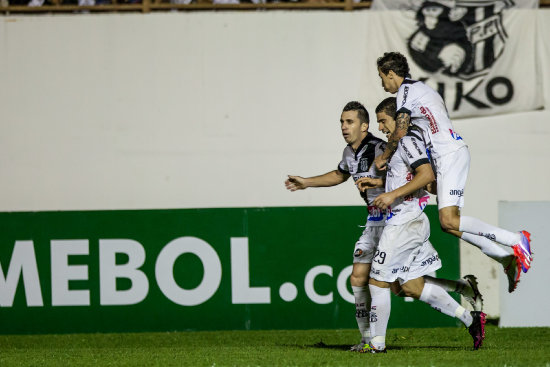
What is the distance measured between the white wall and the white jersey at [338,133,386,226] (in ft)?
17.9

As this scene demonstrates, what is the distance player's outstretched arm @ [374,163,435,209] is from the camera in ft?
21.4

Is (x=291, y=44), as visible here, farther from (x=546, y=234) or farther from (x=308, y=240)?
(x=546, y=234)

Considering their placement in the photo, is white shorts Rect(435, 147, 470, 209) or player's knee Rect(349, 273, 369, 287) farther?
player's knee Rect(349, 273, 369, 287)

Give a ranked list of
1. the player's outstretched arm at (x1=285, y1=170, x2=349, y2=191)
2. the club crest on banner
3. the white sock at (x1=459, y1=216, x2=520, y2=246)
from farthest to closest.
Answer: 1. the club crest on banner
2. the player's outstretched arm at (x1=285, y1=170, x2=349, y2=191)
3. the white sock at (x1=459, y1=216, x2=520, y2=246)

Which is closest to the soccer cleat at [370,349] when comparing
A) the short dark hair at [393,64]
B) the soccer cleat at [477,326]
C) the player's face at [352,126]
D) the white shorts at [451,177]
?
the soccer cleat at [477,326]

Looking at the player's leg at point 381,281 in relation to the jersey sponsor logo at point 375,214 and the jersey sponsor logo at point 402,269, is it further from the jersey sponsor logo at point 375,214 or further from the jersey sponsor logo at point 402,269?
the jersey sponsor logo at point 375,214

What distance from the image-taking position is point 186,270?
1034cm

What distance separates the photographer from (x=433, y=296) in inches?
277

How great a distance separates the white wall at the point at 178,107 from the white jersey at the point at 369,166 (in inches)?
214

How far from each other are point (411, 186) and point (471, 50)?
6717 mm

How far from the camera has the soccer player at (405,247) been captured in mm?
6754

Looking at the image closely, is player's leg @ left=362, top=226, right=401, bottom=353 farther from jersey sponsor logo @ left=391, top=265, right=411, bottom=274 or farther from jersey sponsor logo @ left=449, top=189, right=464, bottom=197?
jersey sponsor logo @ left=449, top=189, right=464, bottom=197

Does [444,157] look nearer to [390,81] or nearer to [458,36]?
[390,81]

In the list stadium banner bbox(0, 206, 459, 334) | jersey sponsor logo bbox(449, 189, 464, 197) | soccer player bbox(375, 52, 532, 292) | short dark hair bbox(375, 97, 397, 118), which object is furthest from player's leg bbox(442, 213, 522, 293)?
stadium banner bbox(0, 206, 459, 334)
